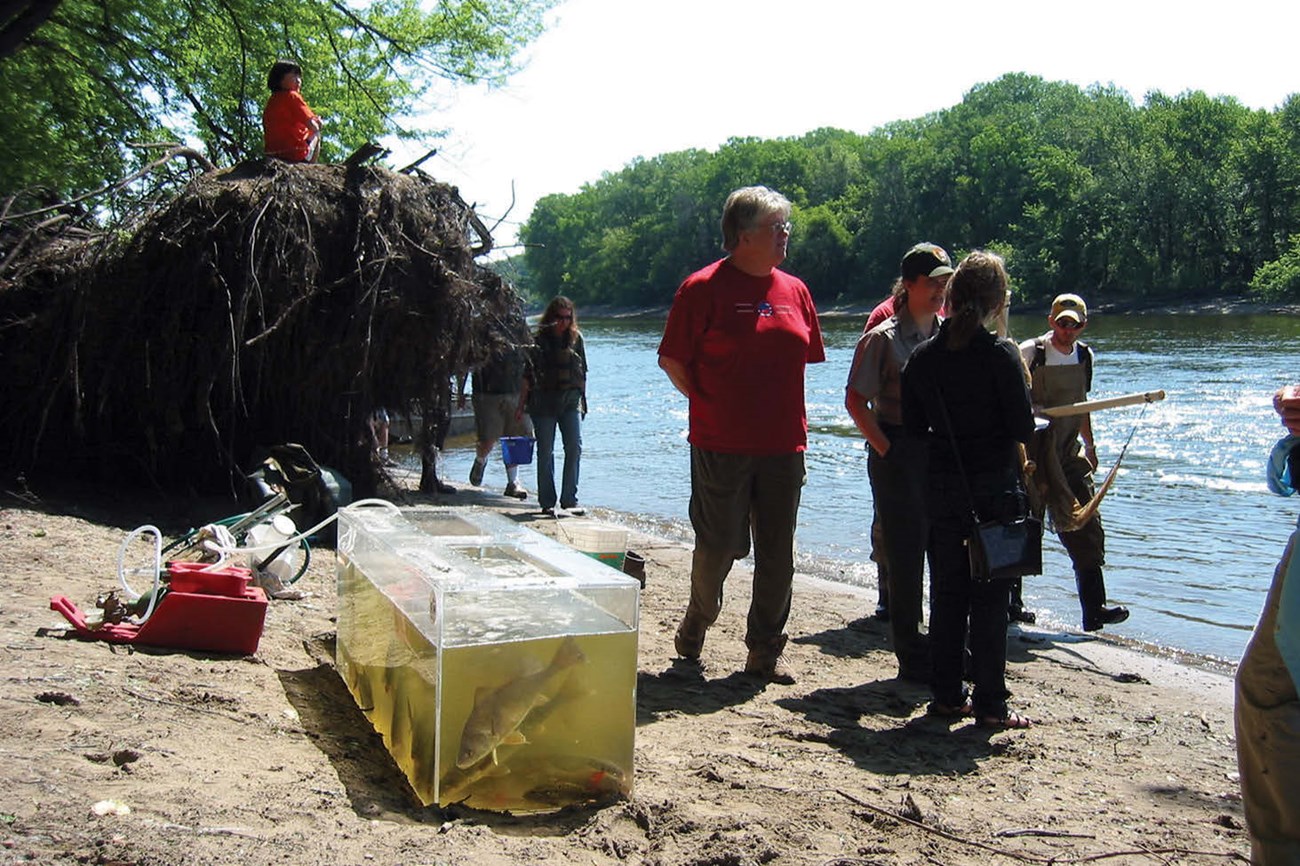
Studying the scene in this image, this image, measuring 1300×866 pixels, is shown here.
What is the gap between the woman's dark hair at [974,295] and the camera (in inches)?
199

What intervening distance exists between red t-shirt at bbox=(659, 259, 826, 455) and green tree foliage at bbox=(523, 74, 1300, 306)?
67.6 meters

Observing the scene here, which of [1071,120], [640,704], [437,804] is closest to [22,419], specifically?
[640,704]

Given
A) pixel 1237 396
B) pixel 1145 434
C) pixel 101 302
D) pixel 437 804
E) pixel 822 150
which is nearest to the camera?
pixel 437 804

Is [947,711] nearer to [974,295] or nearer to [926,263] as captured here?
[974,295]

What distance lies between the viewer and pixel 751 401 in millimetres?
5535

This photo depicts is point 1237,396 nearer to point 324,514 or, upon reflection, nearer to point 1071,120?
point 324,514

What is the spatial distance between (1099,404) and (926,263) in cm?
149

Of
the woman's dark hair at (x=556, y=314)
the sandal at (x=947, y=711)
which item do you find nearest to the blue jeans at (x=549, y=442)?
the woman's dark hair at (x=556, y=314)

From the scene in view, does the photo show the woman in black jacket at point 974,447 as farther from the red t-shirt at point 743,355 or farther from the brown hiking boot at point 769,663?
the brown hiking boot at point 769,663

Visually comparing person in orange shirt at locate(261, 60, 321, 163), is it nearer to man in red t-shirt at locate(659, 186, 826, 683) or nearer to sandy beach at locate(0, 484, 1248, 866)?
sandy beach at locate(0, 484, 1248, 866)

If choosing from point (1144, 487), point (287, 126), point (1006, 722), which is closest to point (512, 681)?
point (1006, 722)

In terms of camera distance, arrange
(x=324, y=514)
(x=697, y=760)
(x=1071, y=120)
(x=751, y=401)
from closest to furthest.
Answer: (x=697, y=760), (x=751, y=401), (x=324, y=514), (x=1071, y=120)

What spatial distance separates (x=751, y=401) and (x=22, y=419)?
6.54 metres

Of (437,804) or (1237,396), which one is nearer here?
(437,804)
